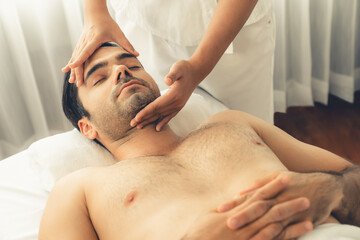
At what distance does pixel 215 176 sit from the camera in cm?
129

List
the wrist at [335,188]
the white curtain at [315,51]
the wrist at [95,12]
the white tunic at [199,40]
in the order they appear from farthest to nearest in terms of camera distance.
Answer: the white curtain at [315,51] < the white tunic at [199,40] < the wrist at [95,12] < the wrist at [335,188]

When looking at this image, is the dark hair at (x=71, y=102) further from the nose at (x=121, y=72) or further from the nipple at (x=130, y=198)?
the nipple at (x=130, y=198)

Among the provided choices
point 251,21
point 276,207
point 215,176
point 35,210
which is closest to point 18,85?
point 35,210

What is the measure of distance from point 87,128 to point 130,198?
473mm

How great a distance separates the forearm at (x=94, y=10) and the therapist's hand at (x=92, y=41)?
0.04 ft

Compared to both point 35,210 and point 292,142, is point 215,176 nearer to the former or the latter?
point 292,142

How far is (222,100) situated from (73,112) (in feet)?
2.55

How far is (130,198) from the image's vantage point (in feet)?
4.09

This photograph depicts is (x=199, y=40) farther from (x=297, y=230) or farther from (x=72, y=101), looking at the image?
(x=297, y=230)

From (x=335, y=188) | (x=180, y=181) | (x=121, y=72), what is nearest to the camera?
(x=335, y=188)

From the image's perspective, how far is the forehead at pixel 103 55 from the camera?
158cm

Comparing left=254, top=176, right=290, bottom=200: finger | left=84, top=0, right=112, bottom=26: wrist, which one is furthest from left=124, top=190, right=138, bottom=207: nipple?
left=84, top=0, right=112, bottom=26: wrist

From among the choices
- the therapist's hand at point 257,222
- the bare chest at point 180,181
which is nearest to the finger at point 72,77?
the bare chest at point 180,181

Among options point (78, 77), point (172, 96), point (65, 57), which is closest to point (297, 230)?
point (172, 96)
